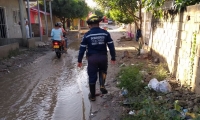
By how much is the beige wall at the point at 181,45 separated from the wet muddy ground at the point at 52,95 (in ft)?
5.45

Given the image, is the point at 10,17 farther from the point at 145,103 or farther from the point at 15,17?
the point at 145,103

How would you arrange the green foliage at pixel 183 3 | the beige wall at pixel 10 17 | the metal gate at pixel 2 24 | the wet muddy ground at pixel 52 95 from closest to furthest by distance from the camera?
1. the wet muddy ground at pixel 52 95
2. the green foliage at pixel 183 3
3. the metal gate at pixel 2 24
4. the beige wall at pixel 10 17

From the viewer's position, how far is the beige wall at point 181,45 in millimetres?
4379

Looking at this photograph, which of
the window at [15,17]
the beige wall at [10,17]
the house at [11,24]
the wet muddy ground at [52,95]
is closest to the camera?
the wet muddy ground at [52,95]

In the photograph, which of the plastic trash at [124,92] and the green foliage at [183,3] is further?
the green foliage at [183,3]

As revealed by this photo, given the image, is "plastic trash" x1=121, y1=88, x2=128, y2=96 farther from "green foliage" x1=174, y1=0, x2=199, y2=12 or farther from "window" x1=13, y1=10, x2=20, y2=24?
"window" x1=13, y1=10, x2=20, y2=24

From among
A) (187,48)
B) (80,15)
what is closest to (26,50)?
(187,48)

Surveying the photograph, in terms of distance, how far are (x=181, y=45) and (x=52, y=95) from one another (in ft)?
11.5

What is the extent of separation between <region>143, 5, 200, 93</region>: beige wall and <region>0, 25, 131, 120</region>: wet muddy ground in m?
1.66

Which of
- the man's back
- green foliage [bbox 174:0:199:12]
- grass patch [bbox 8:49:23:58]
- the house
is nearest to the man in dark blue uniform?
green foliage [bbox 174:0:199:12]

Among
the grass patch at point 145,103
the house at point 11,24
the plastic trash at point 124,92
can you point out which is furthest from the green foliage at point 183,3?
the house at point 11,24

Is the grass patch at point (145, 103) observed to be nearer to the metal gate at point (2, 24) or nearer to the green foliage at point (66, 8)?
the metal gate at point (2, 24)

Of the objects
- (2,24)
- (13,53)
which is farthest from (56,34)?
(2,24)

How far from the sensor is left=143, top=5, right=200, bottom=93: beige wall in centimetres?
438
